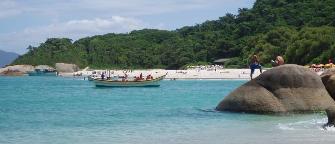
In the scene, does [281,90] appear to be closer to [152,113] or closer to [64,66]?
[152,113]

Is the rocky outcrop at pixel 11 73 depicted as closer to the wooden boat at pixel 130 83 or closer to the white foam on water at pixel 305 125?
the wooden boat at pixel 130 83

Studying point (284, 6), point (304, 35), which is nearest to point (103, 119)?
point (304, 35)

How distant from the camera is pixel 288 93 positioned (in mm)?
20359

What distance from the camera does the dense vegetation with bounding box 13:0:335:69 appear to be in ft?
238

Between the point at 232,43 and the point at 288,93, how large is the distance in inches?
3076

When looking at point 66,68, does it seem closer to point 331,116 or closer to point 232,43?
point 232,43

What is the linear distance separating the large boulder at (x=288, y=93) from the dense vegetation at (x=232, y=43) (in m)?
45.8

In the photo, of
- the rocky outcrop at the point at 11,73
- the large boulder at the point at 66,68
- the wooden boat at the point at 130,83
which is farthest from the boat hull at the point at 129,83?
the rocky outcrop at the point at 11,73

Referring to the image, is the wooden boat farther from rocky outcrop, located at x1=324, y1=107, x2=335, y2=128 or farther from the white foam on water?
rocky outcrop, located at x1=324, y1=107, x2=335, y2=128

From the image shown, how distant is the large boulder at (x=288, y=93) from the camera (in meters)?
20.4

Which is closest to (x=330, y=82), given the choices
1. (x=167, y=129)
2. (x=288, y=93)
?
(x=288, y=93)

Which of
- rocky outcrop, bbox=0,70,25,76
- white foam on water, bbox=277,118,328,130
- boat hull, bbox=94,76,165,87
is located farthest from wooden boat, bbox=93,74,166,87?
rocky outcrop, bbox=0,70,25,76

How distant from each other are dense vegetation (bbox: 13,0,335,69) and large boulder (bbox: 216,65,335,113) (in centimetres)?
4584

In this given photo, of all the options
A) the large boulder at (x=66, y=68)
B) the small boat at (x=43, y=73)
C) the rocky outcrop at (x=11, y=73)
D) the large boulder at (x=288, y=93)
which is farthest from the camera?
the rocky outcrop at (x=11, y=73)
